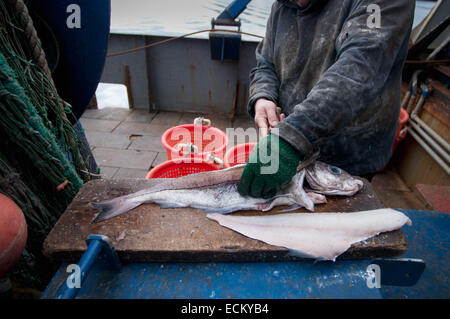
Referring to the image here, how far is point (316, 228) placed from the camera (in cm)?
141

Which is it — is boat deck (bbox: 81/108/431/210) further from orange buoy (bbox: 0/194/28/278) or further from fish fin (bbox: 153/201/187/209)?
orange buoy (bbox: 0/194/28/278)

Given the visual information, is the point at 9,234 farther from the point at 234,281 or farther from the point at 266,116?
the point at 266,116

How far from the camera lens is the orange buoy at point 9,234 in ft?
3.41

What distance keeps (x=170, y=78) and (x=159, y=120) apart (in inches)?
38.8

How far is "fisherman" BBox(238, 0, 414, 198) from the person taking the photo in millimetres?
1368

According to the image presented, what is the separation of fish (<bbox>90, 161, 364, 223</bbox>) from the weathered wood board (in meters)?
0.05

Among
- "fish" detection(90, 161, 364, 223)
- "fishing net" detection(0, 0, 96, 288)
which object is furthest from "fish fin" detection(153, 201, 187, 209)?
"fishing net" detection(0, 0, 96, 288)

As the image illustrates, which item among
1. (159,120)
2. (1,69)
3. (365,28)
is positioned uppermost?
(365,28)
